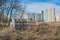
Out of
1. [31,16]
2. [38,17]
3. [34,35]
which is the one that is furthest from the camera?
[38,17]

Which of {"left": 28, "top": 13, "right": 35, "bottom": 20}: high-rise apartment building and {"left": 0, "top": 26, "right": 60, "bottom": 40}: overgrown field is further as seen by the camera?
{"left": 28, "top": 13, "right": 35, "bottom": 20}: high-rise apartment building

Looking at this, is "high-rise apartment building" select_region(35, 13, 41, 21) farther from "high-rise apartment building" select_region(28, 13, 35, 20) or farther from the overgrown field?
the overgrown field

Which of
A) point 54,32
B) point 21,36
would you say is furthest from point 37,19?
point 21,36

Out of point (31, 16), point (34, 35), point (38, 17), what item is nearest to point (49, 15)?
point (38, 17)

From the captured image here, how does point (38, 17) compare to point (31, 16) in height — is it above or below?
below

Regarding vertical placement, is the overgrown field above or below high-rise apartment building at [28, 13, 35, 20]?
below

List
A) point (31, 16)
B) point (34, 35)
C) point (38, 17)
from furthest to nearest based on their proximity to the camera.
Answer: point (38, 17)
point (31, 16)
point (34, 35)

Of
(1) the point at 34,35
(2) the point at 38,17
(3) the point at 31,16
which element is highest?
(3) the point at 31,16

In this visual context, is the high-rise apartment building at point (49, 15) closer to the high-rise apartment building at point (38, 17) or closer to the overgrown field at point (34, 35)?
the high-rise apartment building at point (38, 17)

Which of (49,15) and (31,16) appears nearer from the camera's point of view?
(31,16)

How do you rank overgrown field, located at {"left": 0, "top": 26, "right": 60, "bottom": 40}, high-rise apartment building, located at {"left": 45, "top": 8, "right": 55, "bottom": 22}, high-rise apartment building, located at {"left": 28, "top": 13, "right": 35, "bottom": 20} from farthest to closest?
1. high-rise apartment building, located at {"left": 45, "top": 8, "right": 55, "bottom": 22}
2. high-rise apartment building, located at {"left": 28, "top": 13, "right": 35, "bottom": 20}
3. overgrown field, located at {"left": 0, "top": 26, "right": 60, "bottom": 40}

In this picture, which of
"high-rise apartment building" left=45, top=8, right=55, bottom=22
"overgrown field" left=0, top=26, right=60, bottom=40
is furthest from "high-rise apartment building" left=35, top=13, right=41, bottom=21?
"overgrown field" left=0, top=26, right=60, bottom=40

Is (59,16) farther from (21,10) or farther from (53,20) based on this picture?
(21,10)

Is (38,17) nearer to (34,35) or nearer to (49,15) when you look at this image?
(49,15)
